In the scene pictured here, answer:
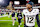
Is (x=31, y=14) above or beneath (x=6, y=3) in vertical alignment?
beneath

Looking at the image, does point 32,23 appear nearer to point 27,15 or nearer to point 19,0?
point 27,15

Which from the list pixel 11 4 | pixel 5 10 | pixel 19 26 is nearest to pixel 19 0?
pixel 11 4

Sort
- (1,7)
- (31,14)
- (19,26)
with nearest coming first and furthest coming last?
(31,14)
(19,26)
(1,7)

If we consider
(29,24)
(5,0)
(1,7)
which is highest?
(5,0)

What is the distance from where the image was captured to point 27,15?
2.45m

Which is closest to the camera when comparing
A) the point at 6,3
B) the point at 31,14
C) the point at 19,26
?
the point at 31,14

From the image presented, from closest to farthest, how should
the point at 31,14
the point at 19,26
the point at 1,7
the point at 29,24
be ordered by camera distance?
the point at 29,24
the point at 31,14
the point at 19,26
the point at 1,7

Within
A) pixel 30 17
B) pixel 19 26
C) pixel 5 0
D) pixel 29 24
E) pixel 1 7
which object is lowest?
pixel 19 26

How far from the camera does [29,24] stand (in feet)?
7.71

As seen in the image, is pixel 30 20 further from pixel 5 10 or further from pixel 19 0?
pixel 19 0

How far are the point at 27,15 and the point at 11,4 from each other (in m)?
2.43

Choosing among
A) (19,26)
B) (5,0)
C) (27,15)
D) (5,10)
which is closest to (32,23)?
(27,15)

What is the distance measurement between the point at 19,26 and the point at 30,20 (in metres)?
1.54

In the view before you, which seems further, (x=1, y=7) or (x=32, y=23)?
(x=1, y=7)
